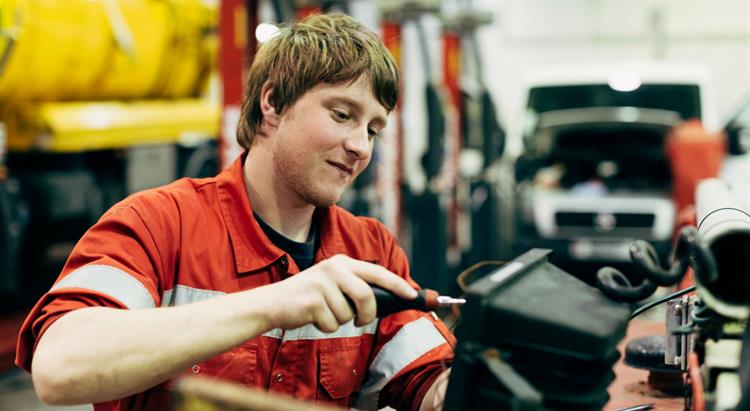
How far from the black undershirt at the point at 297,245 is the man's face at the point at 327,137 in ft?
0.38

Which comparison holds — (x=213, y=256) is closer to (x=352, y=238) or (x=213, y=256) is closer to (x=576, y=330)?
(x=352, y=238)

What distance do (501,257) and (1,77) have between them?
3820 mm

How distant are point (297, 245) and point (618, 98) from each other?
18.0 ft

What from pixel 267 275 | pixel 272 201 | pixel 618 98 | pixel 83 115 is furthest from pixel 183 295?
pixel 618 98

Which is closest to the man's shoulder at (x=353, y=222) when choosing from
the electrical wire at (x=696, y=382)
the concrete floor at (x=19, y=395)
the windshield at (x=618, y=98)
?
the electrical wire at (x=696, y=382)

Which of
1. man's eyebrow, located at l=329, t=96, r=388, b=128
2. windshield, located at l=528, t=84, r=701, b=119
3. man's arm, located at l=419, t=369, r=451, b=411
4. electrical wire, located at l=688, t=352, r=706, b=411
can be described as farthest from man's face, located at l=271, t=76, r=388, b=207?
Answer: windshield, located at l=528, t=84, r=701, b=119

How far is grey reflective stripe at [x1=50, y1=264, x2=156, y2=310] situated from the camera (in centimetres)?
138

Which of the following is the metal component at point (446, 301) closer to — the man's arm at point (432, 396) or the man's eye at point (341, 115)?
the man's arm at point (432, 396)

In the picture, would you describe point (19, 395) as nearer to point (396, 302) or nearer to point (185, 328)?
point (185, 328)

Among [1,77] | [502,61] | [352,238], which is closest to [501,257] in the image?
[1,77]

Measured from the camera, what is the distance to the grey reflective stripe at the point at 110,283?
1.38 metres

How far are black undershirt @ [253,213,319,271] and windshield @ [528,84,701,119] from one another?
531 cm

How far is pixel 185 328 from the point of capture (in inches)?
49.1

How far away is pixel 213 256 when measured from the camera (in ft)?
5.47
